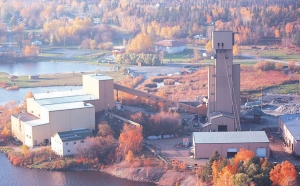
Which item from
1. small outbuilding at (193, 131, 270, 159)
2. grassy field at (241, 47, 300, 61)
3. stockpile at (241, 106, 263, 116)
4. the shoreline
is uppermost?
grassy field at (241, 47, 300, 61)

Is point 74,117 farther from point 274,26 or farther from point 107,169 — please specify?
point 274,26

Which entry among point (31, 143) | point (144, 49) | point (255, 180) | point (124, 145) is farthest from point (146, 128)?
point (144, 49)

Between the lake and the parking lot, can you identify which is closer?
the lake

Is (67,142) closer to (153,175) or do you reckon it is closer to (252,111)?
(153,175)

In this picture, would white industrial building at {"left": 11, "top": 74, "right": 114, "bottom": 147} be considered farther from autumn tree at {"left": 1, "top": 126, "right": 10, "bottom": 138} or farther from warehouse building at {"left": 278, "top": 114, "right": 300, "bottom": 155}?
warehouse building at {"left": 278, "top": 114, "right": 300, "bottom": 155}

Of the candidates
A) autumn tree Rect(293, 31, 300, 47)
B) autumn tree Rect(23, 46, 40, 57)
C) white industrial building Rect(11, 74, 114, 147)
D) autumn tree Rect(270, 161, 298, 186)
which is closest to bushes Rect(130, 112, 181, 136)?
white industrial building Rect(11, 74, 114, 147)

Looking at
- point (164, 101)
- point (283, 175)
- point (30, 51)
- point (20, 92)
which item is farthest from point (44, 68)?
point (283, 175)
